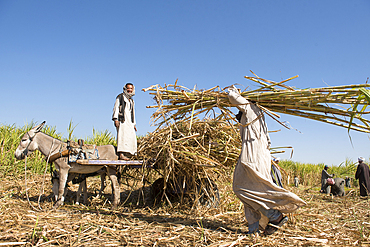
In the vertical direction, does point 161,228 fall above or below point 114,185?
below

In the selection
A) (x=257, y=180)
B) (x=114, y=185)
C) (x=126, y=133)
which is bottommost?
(x=114, y=185)

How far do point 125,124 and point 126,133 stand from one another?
20 centimetres

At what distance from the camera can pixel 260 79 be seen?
342 cm

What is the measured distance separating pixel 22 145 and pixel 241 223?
4203 millimetres

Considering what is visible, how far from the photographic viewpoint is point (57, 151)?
4.73m

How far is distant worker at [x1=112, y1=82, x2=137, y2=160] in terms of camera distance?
191 inches

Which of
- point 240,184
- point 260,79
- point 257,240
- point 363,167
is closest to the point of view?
point 257,240

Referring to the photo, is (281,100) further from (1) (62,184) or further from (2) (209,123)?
(1) (62,184)

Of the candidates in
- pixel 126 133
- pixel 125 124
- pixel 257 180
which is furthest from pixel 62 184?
pixel 257 180

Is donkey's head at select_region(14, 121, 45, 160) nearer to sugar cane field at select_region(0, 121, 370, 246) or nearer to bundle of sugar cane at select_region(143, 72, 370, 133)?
sugar cane field at select_region(0, 121, 370, 246)

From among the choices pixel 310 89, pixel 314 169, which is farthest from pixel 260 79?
pixel 314 169

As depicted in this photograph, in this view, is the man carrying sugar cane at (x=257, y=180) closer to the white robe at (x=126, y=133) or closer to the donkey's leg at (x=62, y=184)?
the white robe at (x=126, y=133)

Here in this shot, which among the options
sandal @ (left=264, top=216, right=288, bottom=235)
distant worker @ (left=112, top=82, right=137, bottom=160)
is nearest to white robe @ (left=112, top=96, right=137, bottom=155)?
distant worker @ (left=112, top=82, right=137, bottom=160)

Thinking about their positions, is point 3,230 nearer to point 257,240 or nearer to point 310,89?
point 257,240
